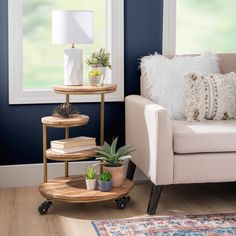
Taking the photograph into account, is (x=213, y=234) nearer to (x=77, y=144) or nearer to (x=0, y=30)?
(x=77, y=144)

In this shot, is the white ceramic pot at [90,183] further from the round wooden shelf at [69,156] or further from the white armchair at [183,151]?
the white armchair at [183,151]

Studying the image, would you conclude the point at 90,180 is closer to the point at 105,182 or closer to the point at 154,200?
the point at 105,182

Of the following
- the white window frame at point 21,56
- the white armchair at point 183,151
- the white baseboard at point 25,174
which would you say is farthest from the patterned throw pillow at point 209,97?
the white baseboard at point 25,174

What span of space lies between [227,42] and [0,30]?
1.73m

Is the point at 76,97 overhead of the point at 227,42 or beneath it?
beneath

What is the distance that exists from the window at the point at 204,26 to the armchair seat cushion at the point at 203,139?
0.96m

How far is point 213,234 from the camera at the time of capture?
2877mm

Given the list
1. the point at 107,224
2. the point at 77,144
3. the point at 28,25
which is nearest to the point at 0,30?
the point at 28,25

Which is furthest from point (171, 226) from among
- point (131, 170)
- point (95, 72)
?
point (95, 72)

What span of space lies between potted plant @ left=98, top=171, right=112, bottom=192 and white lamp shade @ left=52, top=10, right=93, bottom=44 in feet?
2.70

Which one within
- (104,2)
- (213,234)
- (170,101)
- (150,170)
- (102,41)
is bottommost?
(213,234)

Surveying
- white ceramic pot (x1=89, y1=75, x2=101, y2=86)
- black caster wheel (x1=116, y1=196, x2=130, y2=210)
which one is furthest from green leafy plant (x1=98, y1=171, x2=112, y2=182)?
white ceramic pot (x1=89, y1=75, x2=101, y2=86)

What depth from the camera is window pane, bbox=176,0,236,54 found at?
414cm

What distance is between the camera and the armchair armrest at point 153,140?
122 inches
